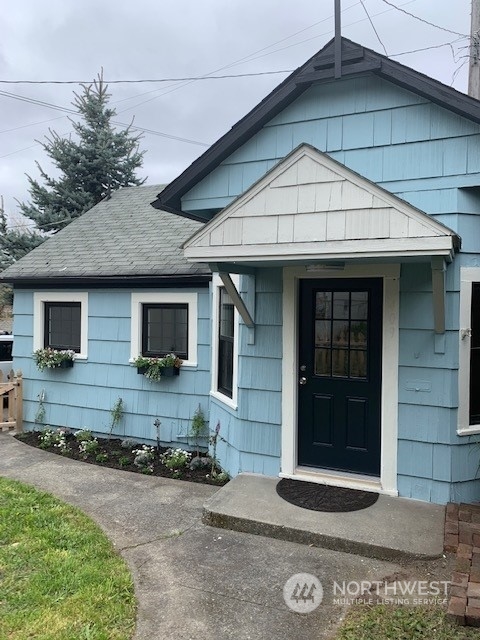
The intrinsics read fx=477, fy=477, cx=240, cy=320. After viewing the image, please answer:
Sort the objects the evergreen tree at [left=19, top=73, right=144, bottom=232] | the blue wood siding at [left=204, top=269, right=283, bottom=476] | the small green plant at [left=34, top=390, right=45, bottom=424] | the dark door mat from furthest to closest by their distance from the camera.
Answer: the evergreen tree at [left=19, top=73, right=144, bottom=232], the small green plant at [left=34, top=390, right=45, bottom=424], the blue wood siding at [left=204, top=269, right=283, bottom=476], the dark door mat

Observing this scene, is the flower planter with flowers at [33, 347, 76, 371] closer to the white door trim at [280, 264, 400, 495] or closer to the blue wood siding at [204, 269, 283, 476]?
the blue wood siding at [204, 269, 283, 476]

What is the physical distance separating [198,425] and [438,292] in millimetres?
3639

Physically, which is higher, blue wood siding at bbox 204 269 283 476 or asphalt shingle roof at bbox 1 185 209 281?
asphalt shingle roof at bbox 1 185 209 281

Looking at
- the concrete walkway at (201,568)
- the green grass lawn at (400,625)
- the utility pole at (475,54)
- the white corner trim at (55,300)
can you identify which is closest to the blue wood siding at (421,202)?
→ the concrete walkway at (201,568)

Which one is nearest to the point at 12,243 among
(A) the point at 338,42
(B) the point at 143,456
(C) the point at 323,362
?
(B) the point at 143,456

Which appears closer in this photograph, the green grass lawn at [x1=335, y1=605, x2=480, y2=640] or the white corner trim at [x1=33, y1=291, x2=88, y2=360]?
the green grass lawn at [x1=335, y1=605, x2=480, y2=640]

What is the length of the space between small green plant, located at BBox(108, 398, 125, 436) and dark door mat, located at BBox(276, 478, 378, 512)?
3169 millimetres

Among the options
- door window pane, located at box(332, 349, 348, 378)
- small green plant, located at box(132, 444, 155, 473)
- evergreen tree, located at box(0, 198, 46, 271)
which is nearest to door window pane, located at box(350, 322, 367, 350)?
door window pane, located at box(332, 349, 348, 378)

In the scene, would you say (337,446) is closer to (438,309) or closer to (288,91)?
(438,309)

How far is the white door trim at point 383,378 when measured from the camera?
4406 millimetres

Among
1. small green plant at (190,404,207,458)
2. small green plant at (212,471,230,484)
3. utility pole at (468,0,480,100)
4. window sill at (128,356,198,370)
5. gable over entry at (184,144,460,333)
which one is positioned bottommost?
small green plant at (212,471,230,484)

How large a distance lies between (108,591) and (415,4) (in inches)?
354

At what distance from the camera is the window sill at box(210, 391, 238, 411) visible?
5.25 m

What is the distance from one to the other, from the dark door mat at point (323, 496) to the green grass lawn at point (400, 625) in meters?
1.27
